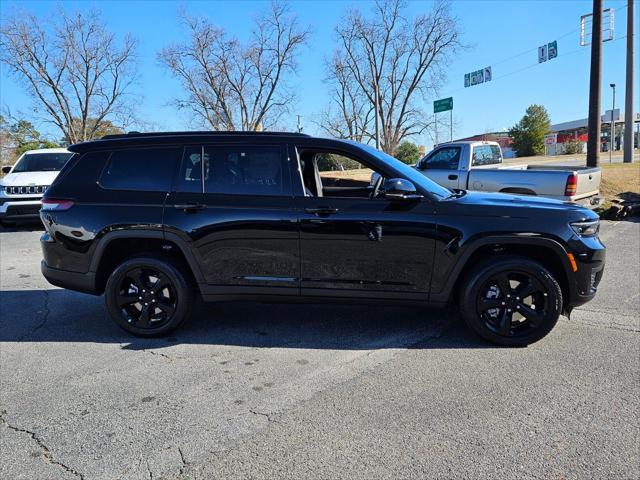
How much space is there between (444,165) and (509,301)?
801 cm

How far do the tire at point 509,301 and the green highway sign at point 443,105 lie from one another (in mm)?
34493

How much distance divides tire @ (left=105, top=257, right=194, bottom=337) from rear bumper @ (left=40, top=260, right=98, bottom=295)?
0.20 metres

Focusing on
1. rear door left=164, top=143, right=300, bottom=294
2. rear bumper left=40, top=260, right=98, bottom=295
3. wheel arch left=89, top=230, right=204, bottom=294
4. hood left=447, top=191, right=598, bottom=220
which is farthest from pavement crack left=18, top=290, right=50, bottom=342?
hood left=447, top=191, right=598, bottom=220

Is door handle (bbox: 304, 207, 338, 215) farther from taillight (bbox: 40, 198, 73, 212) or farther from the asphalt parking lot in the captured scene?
taillight (bbox: 40, 198, 73, 212)

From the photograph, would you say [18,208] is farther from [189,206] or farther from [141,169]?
[189,206]

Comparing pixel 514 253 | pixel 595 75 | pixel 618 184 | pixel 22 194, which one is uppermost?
pixel 595 75

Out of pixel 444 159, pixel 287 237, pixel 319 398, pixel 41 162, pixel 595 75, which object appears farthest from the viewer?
pixel 595 75

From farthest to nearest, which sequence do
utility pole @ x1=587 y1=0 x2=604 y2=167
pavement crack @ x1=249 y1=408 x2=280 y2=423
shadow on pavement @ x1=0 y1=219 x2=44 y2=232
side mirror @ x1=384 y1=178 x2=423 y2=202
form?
utility pole @ x1=587 y1=0 x2=604 y2=167
shadow on pavement @ x1=0 y1=219 x2=44 y2=232
side mirror @ x1=384 y1=178 x2=423 y2=202
pavement crack @ x1=249 y1=408 x2=280 y2=423

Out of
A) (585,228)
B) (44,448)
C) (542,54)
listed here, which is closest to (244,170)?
(44,448)

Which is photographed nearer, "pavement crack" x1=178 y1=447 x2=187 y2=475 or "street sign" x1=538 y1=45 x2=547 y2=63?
"pavement crack" x1=178 y1=447 x2=187 y2=475

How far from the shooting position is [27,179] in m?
11.7

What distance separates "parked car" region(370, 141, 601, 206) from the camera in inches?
362

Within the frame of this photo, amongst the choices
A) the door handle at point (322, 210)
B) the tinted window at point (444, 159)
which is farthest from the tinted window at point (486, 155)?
the door handle at point (322, 210)

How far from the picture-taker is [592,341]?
4359 millimetres
